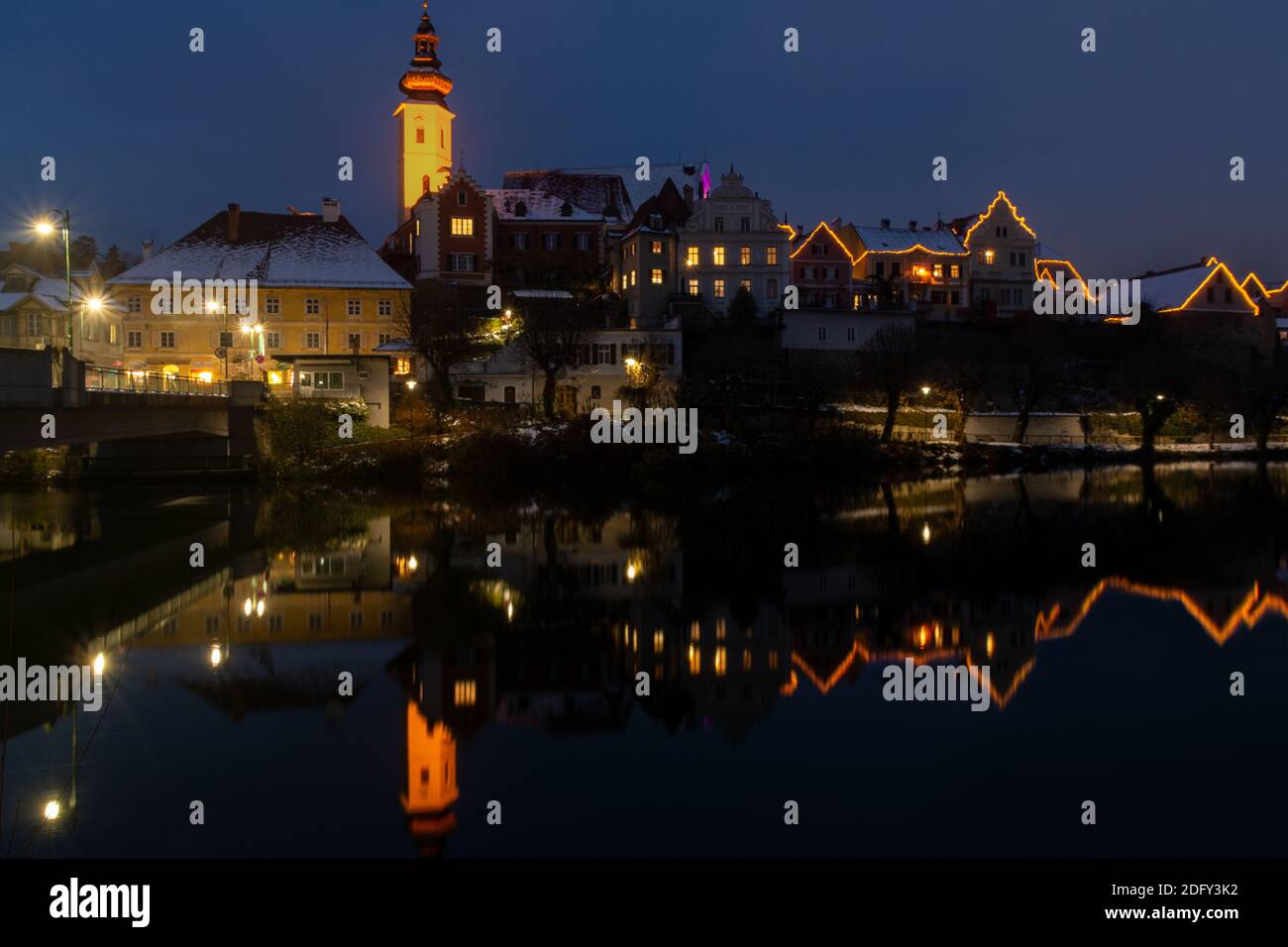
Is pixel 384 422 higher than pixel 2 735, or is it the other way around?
pixel 384 422

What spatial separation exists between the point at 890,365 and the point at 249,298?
40.5m

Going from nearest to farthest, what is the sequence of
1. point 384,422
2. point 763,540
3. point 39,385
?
1. point 39,385
2. point 763,540
3. point 384,422

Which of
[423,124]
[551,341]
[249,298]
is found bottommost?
[551,341]

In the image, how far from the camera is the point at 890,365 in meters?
65.4

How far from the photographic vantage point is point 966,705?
1524 cm

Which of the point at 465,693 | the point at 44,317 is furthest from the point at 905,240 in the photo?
the point at 465,693

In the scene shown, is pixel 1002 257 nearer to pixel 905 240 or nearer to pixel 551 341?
pixel 905 240

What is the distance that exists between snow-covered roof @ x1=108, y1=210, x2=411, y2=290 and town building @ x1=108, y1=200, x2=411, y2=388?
7 cm

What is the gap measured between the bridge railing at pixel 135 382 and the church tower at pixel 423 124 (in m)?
44.6

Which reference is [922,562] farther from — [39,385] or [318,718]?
[39,385]
